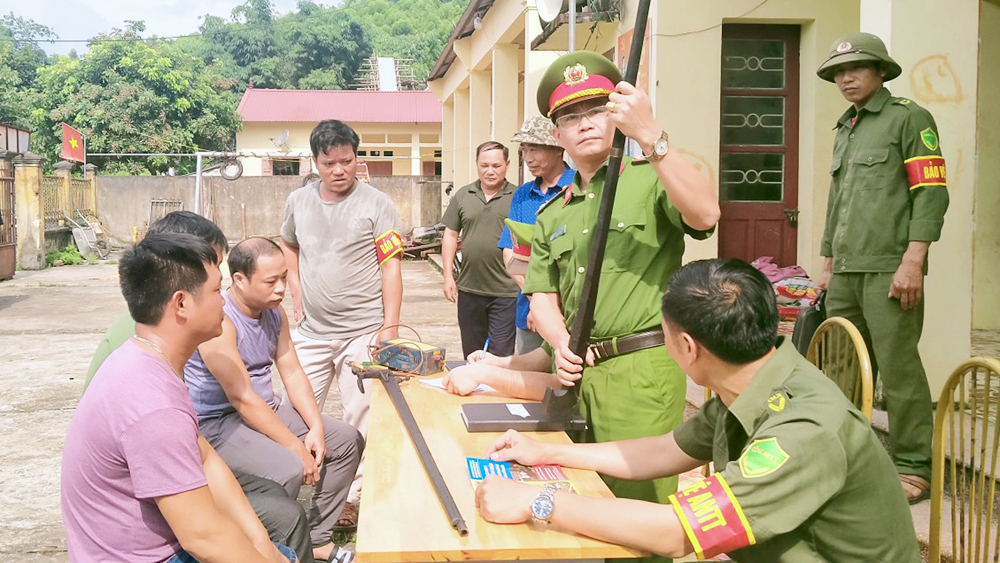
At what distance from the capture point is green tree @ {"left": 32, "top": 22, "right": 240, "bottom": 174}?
3064 centimetres

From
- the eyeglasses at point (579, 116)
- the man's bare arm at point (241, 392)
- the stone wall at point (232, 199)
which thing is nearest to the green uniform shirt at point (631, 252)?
the eyeglasses at point (579, 116)

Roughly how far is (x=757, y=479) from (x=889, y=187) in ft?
7.81

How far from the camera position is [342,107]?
33.8m

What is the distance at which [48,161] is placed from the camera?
3105cm

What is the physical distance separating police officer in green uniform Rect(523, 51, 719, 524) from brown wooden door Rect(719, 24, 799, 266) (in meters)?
4.68

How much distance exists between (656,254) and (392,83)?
38.6 metres

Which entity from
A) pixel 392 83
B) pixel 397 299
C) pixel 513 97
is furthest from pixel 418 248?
pixel 392 83

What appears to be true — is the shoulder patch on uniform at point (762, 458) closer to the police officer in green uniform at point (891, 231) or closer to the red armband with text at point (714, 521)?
the red armband with text at point (714, 521)

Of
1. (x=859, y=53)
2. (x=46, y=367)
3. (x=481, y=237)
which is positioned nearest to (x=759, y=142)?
(x=481, y=237)

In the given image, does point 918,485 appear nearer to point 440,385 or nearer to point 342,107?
point 440,385

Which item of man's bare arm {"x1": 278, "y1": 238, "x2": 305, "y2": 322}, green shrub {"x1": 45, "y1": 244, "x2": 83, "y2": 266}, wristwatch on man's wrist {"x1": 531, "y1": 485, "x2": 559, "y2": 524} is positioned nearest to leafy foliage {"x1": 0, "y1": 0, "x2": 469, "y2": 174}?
green shrub {"x1": 45, "y1": 244, "x2": 83, "y2": 266}

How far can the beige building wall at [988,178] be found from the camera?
20.6ft

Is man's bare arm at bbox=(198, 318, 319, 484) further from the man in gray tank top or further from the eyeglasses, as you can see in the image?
the eyeglasses

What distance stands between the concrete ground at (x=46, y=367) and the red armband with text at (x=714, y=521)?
9.91ft
